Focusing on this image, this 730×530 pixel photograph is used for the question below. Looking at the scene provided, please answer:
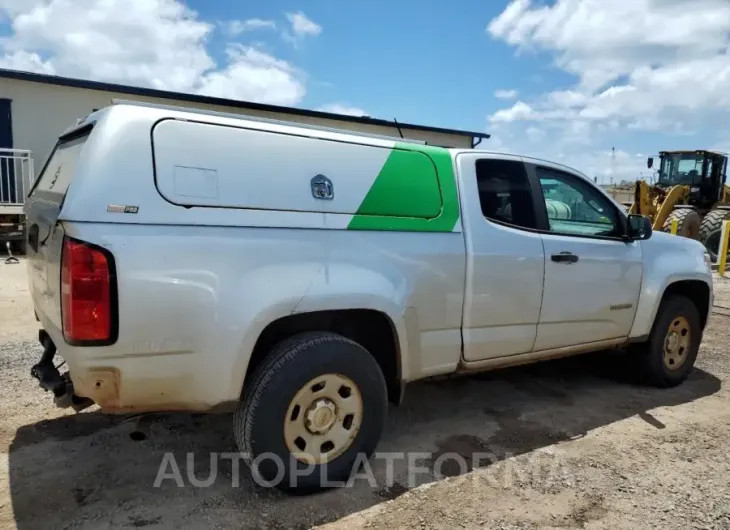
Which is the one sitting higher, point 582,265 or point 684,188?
point 684,188

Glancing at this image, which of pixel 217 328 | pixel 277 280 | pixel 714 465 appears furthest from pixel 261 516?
pixel 714 465

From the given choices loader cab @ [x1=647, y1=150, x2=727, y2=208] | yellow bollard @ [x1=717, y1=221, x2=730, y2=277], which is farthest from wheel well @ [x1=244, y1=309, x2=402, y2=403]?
loader cab @ [x1=647, y1=150, x2=727, y2=208]

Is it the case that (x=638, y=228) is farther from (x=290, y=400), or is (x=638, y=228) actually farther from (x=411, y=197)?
(x=290, y=400)

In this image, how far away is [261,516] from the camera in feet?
9.30

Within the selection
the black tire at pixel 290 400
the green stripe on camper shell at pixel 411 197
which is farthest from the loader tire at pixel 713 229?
the black tire at pixel 290 400

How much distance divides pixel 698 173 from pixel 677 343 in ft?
45.4

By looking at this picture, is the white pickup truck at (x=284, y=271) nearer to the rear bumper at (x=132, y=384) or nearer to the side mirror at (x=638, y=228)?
the rear bumper at (x=132, y=384)

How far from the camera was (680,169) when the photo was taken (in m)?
16.8

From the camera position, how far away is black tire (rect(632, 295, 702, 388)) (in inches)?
191

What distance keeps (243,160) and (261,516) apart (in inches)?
70.3

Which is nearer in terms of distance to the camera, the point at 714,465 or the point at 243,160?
the point at 243,160

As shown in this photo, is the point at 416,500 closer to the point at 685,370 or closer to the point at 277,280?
the point at 277,280

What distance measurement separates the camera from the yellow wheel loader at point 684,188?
15.6 meters

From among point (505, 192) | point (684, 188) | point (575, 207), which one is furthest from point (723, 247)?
point (505, 192)
